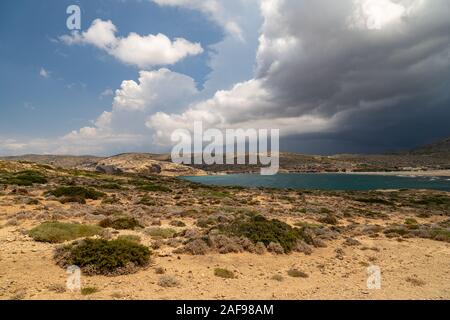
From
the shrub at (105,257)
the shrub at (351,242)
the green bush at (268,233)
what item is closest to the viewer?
the shrub at (105,257)

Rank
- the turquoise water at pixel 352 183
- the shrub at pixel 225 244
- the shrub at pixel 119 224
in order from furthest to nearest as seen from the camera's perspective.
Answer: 1. the turquoise water at pixel 352 183
2. the shrub at pixel 119 224
3. the shrub at pixel 225 244

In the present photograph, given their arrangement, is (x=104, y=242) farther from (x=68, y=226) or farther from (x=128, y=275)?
(x=68, y=226)

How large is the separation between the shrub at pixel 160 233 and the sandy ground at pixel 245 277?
11.2ft

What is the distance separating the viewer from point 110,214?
2286 cm

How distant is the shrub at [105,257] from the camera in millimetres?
11188

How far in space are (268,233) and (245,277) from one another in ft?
16.5

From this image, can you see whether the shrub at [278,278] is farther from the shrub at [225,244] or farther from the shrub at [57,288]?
the shrub at [57,288]

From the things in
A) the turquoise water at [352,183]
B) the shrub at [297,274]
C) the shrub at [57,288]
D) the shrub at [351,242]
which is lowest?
the turquoise water at [352,183]

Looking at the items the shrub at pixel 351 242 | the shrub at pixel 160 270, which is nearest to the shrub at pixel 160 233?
the shrub at pixel 160 270

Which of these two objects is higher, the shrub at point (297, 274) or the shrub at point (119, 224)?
the shrub at point (119, 224)

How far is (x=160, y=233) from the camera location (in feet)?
56.3

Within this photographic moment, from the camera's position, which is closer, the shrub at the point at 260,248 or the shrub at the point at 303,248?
the shrub at the point at 260,248

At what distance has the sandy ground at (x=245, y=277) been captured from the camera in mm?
9852
